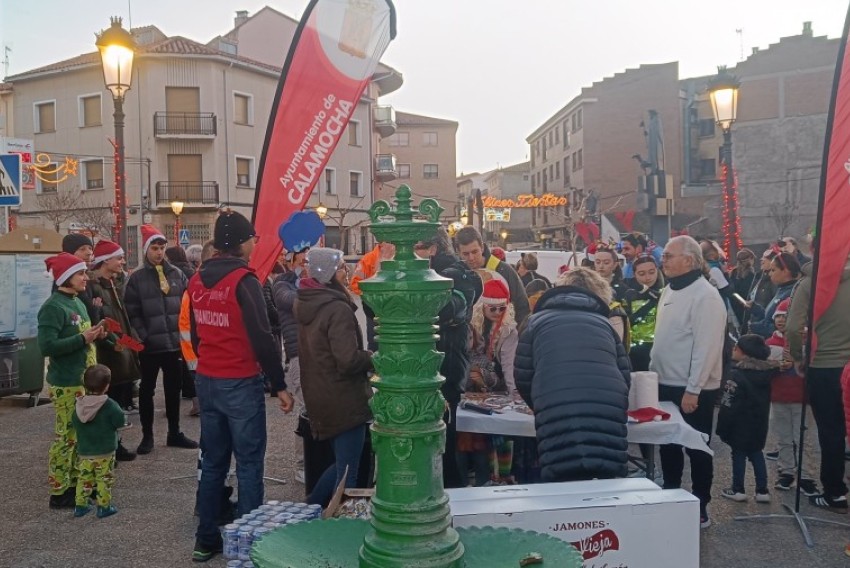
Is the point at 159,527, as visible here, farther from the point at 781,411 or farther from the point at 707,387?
the point at 781,411

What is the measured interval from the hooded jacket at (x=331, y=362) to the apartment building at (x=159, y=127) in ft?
102

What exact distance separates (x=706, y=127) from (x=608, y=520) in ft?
165

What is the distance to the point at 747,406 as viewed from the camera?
5.60 metres

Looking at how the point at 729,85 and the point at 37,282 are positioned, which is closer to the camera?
the point at 37,282

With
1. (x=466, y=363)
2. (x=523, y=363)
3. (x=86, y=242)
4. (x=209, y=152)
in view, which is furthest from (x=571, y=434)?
(x=209, y=152)

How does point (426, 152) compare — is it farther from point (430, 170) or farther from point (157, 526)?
point (157, 526)

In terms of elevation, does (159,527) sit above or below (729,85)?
below

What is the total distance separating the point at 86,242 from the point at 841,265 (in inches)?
251

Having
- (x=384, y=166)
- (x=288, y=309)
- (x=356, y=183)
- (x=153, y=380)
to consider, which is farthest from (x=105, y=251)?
(x=384, y=166)

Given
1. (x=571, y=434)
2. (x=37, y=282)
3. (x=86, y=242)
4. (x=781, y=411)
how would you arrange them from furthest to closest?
(x=37, y=282), (x=86, y=242), (x=781, y=411), (x=571, y=434)

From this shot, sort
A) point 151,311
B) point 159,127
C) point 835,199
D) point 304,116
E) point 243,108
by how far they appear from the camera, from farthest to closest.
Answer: point 243,108
point 159,127
point 151,311
point 304,116
point 835,199

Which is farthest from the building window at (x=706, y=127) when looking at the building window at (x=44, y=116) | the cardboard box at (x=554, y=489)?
the cardboard box at (x=554, y=489)

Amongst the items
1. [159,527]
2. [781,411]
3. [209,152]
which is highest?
[209,152]

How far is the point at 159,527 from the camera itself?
526cm
